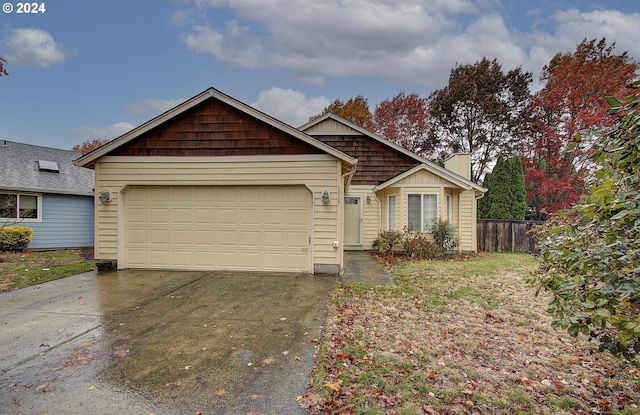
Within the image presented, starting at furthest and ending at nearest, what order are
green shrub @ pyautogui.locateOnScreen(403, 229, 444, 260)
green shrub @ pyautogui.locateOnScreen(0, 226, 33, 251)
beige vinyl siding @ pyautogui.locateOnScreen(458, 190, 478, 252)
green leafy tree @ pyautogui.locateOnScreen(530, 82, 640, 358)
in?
beige vinyl siding @ pyautogui.locateOnScreen(458, 190, 478, 252) → green shrub @ pyautogui.locateOnScreen(0, 226, 33, 251) → green shrub @ pyautogui.locateOnScreen(403, 229, 444, 260) → green leafy tree @ pyautogui.locateOnScreen(530, 82, 640, 358)

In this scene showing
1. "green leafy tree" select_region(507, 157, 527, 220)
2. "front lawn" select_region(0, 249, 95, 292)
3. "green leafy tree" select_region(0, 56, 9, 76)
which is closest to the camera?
"green leafy tree" select_region(0, 56, 9, 76)

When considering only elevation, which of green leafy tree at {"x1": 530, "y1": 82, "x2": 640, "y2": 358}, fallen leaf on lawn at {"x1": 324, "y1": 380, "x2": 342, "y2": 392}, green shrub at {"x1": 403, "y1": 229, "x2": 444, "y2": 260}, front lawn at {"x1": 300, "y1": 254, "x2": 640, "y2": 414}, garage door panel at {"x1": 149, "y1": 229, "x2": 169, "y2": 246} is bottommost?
front lawn at {"x1": 300, "y1": 254, "x2": 640, "y2": 414}

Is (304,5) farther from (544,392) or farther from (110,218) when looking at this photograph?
(544,392)

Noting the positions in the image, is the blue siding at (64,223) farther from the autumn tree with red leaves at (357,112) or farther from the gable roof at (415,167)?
the autumn tree with red leaves at (357,112)

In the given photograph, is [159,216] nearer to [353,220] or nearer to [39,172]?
[353,220]

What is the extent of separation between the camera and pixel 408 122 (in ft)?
84.6

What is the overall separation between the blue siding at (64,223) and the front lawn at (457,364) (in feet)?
46.3

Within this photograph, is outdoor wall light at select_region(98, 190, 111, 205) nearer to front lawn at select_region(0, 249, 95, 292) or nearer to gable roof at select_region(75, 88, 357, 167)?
gable roof at select_region(75, 88, 357, 167)

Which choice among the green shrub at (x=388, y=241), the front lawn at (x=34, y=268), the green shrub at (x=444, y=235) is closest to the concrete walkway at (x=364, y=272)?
the green shrub at (x=388, y=241)

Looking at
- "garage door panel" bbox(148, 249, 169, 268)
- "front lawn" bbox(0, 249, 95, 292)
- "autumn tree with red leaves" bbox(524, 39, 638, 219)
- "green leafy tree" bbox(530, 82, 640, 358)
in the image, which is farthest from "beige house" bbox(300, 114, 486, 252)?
"green leafy tree" bbox(530, 82, 640, 358)

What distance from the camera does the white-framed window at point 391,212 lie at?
41.7 feet

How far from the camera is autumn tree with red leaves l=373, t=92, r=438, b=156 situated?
83.7ft

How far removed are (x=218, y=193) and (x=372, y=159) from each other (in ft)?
24.4

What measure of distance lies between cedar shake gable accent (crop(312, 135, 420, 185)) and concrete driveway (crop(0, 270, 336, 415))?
777 cm
